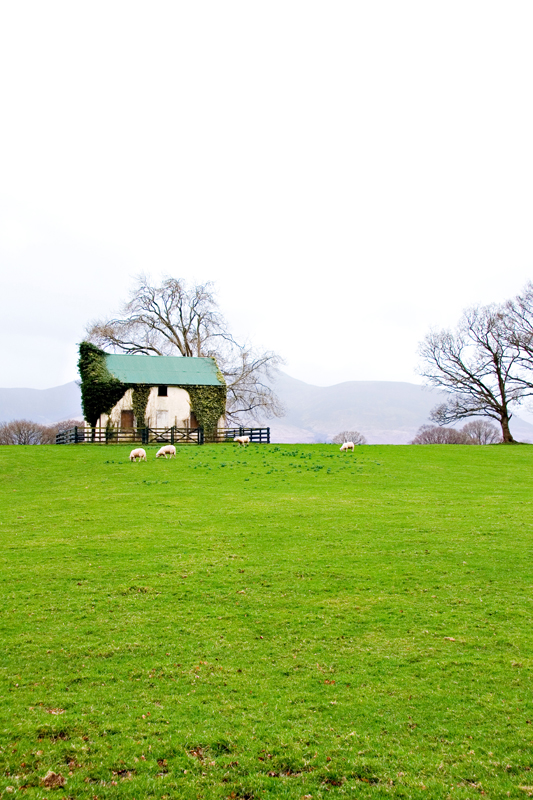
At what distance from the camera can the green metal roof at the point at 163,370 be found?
49312 millimetres

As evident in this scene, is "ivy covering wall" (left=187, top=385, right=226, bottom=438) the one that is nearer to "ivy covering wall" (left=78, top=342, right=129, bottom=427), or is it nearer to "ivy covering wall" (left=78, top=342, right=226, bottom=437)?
"ivy covering wall" (left=78, top=342, right=226, bottom=437)

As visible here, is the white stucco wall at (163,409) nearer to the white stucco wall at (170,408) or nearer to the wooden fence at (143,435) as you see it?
the white stucco wall at (170,408)

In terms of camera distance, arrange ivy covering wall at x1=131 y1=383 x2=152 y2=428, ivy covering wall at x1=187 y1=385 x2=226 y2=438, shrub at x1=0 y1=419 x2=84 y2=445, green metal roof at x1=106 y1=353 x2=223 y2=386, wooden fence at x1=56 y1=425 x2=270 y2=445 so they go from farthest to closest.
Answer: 1. shrub at x1=0 y1=419 x2=84 y2=445
2. ivy covering wall at x1=187 y1=385 x2=226 y2=438
3. green metal roof at x1=106 y1=353 x2=223 y2=386
4. ivy covering wall at x1=131 y1=383 x2=152 y2=428
5. wooden fence at x1=56 y1=425 x2=270 y2=445

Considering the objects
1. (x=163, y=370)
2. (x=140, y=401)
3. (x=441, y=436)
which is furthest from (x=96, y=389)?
(x=441, y=436)

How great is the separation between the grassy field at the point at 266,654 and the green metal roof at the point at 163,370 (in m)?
34.4

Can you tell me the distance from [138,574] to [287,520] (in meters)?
5.77

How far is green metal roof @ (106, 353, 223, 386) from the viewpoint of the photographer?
49.3m

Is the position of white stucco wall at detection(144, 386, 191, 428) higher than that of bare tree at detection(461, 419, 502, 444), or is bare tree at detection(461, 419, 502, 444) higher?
white stucco wall at detection(144, 386, 191, 428)

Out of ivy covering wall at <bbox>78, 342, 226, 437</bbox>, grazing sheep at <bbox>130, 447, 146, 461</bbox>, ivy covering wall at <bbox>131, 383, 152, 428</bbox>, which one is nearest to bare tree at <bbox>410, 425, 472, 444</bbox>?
ivy covering wall at <bbox>78, 342, 226, 437</bbox>

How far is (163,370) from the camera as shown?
50.9 m

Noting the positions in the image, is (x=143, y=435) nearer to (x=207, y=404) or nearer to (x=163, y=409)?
(x=163, y=409)

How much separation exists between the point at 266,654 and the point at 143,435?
37613 millimetres

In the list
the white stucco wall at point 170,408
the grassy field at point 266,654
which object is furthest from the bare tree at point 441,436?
the grassy field at point 266,654

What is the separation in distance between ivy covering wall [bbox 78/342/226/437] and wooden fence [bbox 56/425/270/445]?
8.53 ft
